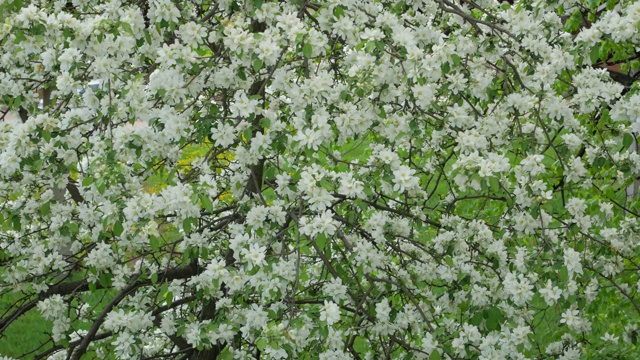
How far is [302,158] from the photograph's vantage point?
3.43 meters

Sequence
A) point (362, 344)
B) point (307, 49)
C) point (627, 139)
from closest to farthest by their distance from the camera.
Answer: point (307, 49)
point (627, 139)
point (362, 344)

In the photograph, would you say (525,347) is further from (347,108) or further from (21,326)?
(21,326)

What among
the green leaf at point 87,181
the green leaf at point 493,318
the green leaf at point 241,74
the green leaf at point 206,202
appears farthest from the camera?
the green leaf at point 493,318

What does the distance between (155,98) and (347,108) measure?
844 millimetres

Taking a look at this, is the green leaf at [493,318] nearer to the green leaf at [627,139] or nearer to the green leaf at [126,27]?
the green leaf at [627,139]

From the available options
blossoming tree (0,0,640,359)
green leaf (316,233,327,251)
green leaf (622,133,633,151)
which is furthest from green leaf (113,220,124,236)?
green leaf (622,133,633,151)

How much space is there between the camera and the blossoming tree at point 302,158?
3318 millimetres

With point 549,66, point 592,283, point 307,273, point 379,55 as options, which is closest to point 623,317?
point 592,283

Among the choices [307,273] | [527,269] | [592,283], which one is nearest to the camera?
[527,269]

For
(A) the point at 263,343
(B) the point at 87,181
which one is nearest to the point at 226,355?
(A) the point at 263,343

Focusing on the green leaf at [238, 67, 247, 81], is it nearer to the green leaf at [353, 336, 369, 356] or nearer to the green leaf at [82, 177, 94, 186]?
the green leaf at [82, 177, 94, 186]

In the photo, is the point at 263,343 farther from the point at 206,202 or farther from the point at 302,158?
the point at 302,158

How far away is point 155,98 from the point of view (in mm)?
3652

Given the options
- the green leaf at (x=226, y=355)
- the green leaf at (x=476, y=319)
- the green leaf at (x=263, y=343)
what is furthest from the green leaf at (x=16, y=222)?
the green leaf at (x=476, y=319)
